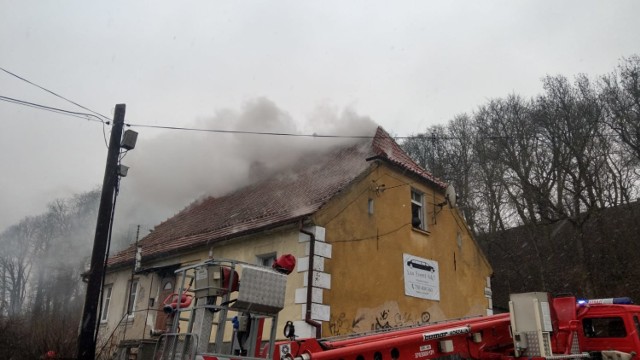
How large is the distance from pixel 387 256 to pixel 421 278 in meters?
1.50

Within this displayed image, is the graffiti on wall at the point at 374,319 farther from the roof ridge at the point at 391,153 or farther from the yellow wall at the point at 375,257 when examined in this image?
the roof ridge at the point at 391,153

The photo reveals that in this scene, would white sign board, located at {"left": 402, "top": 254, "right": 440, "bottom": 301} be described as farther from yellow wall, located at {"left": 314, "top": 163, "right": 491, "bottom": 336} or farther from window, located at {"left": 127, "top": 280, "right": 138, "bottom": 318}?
window, located at {"left": 127, "top": 280, "right": 138, "bottom": 318}


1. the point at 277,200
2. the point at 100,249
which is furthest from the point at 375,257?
the point at 100,249

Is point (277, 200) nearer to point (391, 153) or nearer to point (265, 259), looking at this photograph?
point (265, 259)

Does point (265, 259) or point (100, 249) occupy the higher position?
point (265, 259)

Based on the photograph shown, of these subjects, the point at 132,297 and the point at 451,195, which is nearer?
the point at 451,195

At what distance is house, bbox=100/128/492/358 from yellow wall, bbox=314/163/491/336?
0.03 m

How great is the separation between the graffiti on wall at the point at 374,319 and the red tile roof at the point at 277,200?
8.48ft

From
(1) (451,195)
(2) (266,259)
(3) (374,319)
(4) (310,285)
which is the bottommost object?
(3) (374,319)

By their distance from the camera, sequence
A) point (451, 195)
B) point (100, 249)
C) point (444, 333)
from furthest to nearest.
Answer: point (451, 195) < point (100, 249) < point (444, 333)

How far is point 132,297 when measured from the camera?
1653cm

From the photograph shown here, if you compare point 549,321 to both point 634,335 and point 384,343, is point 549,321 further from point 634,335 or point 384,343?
point 384,343

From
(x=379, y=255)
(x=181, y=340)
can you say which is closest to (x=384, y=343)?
(x=181, y=340)

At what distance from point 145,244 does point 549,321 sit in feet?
47.0
